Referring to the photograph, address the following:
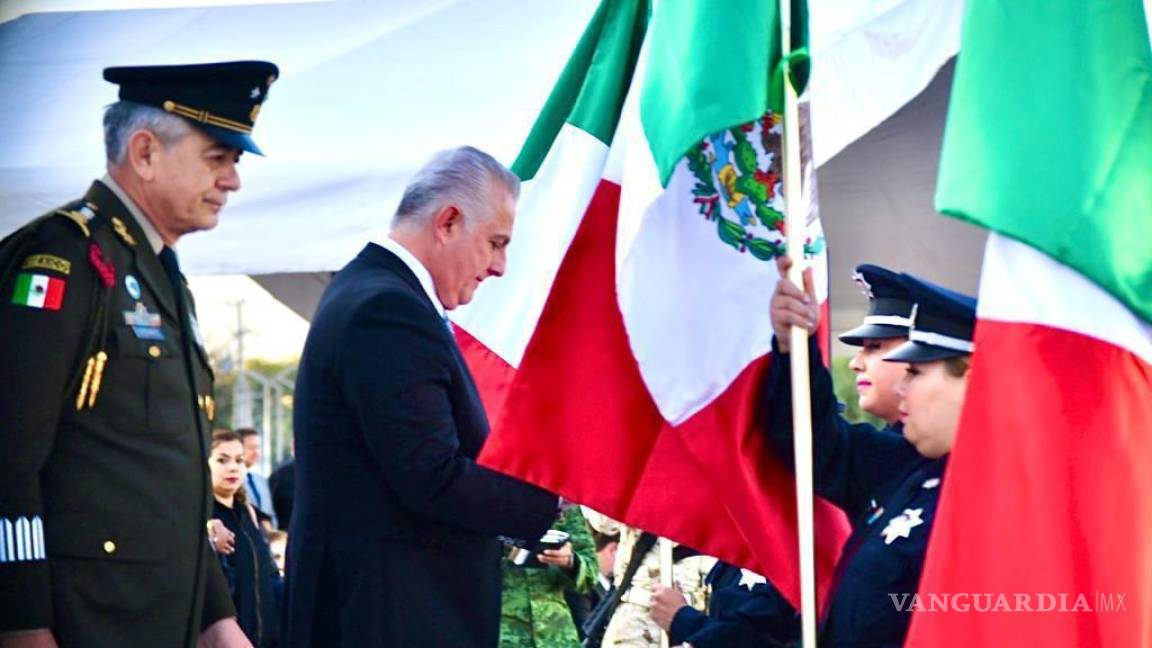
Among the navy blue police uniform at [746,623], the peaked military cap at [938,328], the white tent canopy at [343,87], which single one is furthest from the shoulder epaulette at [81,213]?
the white tent canopy at [343,87]

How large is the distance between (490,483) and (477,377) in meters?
1.77

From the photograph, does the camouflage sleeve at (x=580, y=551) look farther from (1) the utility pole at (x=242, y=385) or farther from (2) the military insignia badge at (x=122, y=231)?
(1) the utility pole at (x=242, y=385)

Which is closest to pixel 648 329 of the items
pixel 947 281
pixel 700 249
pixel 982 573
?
pixel 700 249

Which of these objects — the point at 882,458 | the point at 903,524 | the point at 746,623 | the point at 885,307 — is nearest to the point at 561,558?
the point at 746,623

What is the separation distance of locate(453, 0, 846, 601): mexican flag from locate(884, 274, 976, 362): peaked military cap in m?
0.33

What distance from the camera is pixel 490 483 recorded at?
4.51 metres

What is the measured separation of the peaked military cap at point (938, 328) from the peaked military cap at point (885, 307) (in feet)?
1.64

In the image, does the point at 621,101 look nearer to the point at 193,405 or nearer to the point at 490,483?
the point at 490,483

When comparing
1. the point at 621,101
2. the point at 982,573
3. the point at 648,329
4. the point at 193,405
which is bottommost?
the point at 982,573

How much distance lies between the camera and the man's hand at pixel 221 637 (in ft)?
13.8

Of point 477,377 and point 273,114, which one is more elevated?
point 273,114

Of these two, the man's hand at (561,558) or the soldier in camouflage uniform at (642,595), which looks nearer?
the man's hand at (561,558)

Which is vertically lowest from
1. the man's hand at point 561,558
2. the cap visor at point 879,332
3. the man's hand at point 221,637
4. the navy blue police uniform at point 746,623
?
the man's hand at point 221,637

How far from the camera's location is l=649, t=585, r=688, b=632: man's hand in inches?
230
